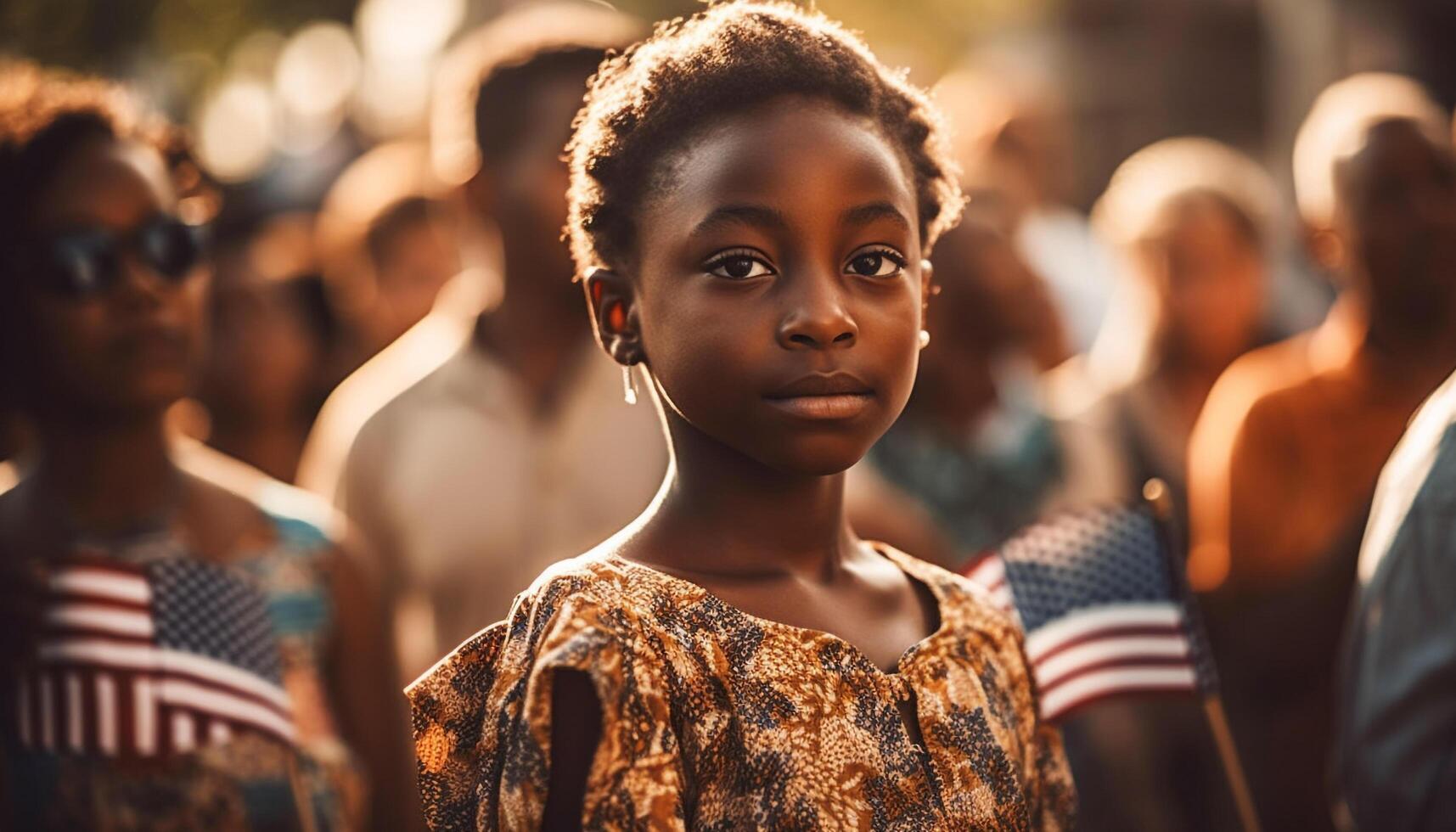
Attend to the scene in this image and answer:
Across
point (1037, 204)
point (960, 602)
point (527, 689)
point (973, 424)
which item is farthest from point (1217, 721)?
point (1037, 204)

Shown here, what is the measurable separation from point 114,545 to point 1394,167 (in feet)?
14.0

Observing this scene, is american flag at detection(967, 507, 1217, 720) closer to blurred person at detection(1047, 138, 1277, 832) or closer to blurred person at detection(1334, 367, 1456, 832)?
blurred person at detection(1334, 367, 1456, 832)

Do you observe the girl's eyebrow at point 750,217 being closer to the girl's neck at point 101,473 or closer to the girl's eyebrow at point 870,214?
the girl's eyebrow at point 870,214

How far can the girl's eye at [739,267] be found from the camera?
2.57 metres

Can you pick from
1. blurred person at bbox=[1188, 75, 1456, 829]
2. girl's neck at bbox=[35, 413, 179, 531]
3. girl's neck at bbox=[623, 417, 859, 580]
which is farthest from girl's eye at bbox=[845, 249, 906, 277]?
blurred person at bbox=[1188, 75, 1456, 829]

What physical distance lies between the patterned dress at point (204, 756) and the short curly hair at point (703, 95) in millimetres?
1474

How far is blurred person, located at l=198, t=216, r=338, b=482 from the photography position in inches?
302

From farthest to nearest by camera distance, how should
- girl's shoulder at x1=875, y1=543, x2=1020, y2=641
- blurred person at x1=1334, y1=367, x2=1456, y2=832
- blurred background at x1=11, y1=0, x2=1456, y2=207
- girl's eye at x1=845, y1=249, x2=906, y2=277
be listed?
blurred background at x1=11, y1=0, x2=1456, y2=207
blurred person at x1=1334, y1=367, x2=1456, y2=832
girl's shoulder at x1=875, y1=543, x2=1020, y2=641
girl's eye at x1=845, y1=249, x2=906, y2=277

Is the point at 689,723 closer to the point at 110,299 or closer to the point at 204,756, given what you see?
the point at 204,756

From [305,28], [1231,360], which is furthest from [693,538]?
[305,28]

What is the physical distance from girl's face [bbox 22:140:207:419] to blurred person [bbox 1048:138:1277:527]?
3.46m

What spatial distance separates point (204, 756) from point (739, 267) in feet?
7.38

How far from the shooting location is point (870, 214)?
8.59 feet

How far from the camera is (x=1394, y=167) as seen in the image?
5.89 meters
